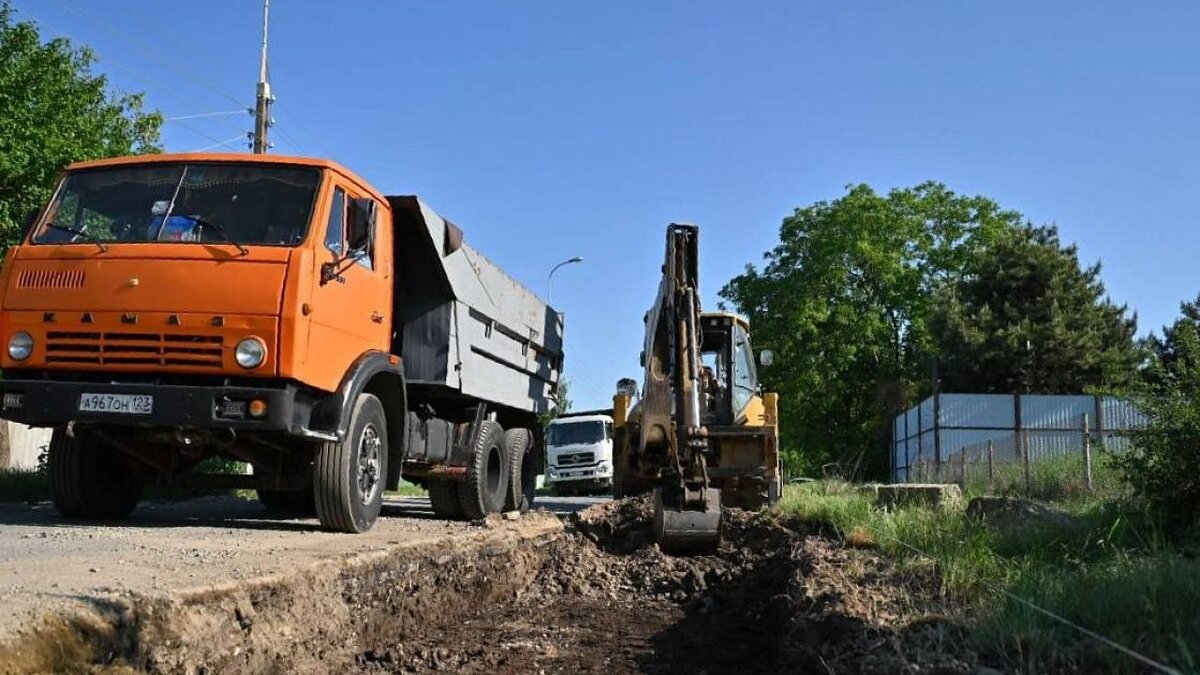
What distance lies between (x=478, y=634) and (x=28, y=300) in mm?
3884

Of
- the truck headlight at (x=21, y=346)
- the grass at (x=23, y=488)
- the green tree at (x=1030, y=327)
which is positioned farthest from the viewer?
the green tree at (x=1030, y=327)

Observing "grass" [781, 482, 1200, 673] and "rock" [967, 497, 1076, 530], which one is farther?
"rock" [967, 497, 1076, 530]

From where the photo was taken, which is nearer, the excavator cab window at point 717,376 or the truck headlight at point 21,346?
the truck headlight at point 21,346

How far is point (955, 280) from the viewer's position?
3884 cm

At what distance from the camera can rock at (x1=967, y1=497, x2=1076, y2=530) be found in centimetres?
721

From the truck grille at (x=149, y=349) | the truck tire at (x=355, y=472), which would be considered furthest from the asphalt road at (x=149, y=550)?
the truck grille at (x=149, y=349)

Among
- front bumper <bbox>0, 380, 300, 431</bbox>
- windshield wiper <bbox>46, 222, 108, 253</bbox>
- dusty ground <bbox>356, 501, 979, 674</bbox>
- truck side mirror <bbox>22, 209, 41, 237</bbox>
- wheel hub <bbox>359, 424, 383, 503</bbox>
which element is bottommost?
dusty ground <bbox>356, 501, 979, 674</bbox>

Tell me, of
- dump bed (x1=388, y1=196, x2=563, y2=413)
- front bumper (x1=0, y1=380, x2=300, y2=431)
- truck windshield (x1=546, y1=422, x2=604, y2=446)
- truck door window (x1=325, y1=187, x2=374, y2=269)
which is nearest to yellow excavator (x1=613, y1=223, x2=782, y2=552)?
dump bed (x1=388, y1=196, x2=563, y2=413)

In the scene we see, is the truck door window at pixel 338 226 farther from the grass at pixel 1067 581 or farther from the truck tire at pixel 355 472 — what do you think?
the grass at pixel 1067 581

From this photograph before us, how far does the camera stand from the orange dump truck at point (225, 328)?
6.68m

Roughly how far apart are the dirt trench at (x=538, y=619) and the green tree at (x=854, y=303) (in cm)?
2740

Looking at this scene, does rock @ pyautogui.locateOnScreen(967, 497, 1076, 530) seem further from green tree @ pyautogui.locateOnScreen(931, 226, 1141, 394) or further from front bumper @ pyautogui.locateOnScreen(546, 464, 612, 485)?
green tree @ pyautogui.locateOnScreen(931, 226, 1141, 394)

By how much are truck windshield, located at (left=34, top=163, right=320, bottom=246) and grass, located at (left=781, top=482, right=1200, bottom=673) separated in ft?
16.2

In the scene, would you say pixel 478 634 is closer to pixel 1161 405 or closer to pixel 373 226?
pixel 373 226
